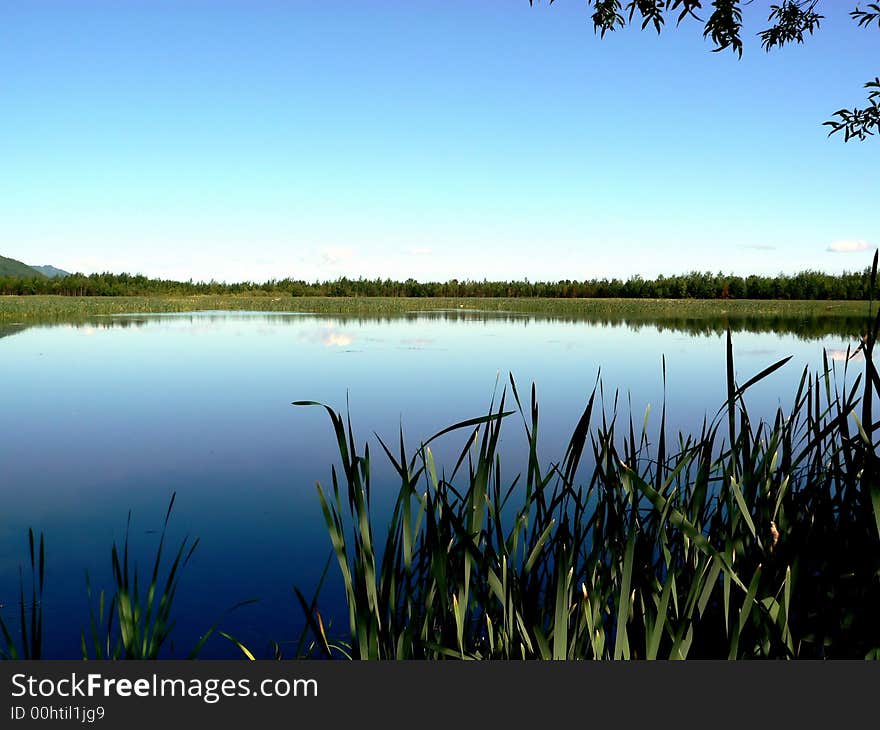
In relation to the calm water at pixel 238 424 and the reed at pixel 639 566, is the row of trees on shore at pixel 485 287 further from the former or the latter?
the reed at pixel 639 566

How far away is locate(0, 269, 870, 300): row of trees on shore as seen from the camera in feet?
157

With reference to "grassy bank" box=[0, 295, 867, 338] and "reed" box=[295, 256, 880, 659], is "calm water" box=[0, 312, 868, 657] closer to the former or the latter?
"reed" box=[295, 256, 880, 659]

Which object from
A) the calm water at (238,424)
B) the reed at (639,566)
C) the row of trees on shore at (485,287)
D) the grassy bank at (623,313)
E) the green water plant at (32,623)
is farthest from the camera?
the row of trees on shore at (485,287)

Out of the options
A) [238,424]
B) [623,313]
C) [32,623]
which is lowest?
[238,424]

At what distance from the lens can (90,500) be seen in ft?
18.1

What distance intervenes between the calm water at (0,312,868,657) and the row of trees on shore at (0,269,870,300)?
104 ft

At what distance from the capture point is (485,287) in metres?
63.1

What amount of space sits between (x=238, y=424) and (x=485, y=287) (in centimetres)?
5562

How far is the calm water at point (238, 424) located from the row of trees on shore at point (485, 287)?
104ft

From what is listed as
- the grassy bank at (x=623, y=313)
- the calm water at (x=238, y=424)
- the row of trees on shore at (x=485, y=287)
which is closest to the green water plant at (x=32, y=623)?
the calm water at (x=238, y=424)

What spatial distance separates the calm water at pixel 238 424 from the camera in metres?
4.04

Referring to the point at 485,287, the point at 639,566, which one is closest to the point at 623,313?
the point at 485,287

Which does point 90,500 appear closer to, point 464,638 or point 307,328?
point 464,638

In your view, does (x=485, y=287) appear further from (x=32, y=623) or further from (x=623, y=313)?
(x=32, y=623)
